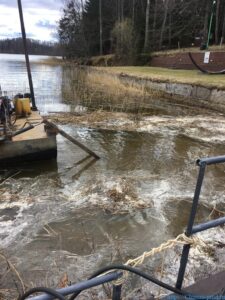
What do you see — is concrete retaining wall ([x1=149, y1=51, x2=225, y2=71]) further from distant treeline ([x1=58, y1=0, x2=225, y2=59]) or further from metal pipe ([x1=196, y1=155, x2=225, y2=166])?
metal pipe ([x1=196, y1=155, x2=225, y2=166])

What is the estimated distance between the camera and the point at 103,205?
15.9ft

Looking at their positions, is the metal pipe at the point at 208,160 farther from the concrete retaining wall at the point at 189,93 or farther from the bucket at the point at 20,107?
the concrete retaining wall at the point at 189,93

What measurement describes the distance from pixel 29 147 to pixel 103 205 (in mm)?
2351

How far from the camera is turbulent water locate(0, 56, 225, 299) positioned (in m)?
3.61

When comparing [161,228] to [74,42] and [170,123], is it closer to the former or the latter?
[170,123]

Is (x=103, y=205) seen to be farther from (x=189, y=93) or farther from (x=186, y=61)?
(x=186, y=61)

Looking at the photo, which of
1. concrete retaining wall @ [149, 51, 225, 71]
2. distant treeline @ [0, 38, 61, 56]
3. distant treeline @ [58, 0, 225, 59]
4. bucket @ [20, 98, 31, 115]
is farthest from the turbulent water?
distant treeline @ [0, 38, 61, 56]

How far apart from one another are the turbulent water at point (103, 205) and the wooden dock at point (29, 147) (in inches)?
7.7


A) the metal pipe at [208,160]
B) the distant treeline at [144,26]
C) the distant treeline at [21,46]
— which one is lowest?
the distant treeline at [21,46]

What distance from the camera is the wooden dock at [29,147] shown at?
20.2 ft

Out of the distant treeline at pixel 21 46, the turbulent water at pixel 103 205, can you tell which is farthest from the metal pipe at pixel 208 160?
the distant treeline at pixel 21 46

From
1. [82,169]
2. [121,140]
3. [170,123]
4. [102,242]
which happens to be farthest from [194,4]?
[102,242]

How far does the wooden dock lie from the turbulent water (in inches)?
7.7

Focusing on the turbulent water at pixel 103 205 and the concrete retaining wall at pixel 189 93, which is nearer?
the turbulent water at pixel 103 205
